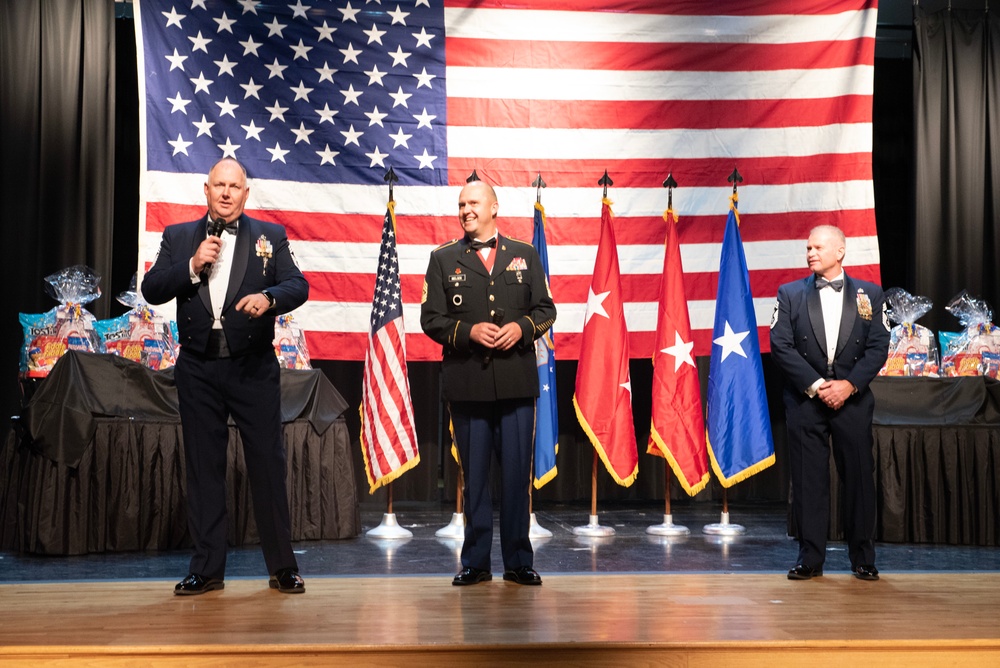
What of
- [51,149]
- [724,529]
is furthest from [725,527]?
[51,149]

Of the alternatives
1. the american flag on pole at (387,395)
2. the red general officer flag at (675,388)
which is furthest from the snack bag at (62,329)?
the red general officer flag at (675,388)

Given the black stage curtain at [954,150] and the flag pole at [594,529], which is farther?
the black stage curtain at [954,150]

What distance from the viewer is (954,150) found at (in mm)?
7961

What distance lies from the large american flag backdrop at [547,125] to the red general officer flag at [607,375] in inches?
25.4

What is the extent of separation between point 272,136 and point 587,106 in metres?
2.16

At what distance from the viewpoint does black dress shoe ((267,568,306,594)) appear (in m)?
3.75

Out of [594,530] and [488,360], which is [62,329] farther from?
[594,530]

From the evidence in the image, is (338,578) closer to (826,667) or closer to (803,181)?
(826,667)

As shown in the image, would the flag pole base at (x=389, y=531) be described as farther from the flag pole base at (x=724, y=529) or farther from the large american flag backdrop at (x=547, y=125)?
the flag pole base at (x=724, y=529)

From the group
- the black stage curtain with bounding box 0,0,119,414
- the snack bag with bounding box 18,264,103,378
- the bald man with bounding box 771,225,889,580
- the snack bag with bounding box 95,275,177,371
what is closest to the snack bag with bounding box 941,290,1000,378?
the bald man with bounding box 771,225,889,580

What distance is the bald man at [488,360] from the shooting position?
3922mm

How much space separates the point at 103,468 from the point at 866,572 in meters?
3.65

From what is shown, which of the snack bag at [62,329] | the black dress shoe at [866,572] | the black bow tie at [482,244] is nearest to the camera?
the black bow tie at [482,244]

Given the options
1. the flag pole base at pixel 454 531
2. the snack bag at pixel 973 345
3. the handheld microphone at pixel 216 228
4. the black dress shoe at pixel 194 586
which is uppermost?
the handheld microphone at pixel 216 228
